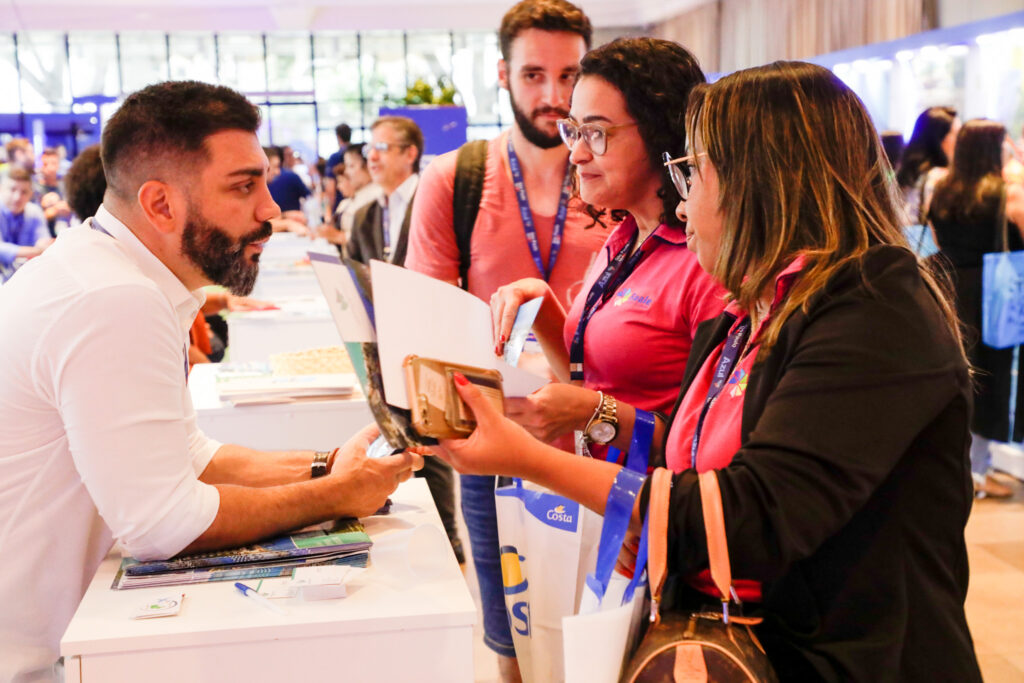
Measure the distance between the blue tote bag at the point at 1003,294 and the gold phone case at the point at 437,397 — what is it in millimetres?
4244

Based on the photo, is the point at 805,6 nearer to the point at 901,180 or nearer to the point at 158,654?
the point at 901,180

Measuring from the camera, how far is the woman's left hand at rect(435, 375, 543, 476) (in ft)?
4.14

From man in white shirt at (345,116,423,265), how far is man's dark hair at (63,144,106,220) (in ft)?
4.43

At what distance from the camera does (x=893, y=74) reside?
9172 mm

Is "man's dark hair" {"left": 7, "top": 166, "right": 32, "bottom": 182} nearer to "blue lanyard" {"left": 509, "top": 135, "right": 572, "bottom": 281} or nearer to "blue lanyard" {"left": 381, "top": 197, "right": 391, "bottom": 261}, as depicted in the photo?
"blue lanyard" {"left": 381, "top": 197, "right": 391, "bottom": 261}

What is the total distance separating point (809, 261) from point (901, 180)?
193 inches

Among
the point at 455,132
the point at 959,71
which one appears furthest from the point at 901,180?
the point at 455,132

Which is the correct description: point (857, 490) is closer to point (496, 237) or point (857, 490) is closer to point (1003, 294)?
point (496, 237)

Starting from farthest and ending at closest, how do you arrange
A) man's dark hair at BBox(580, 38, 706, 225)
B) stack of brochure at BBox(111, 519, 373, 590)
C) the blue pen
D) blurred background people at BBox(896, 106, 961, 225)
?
blurred background people at BBox(896, 106, 961, 225) < man's dark hair at BBox(580, 38, 706, 225) < stack of brochure at BBox(111, 519, 373, 590) < the blue pen

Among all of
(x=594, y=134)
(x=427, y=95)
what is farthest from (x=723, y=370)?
(x=427, y=95)

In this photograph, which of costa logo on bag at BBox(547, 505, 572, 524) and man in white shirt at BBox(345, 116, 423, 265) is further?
man in white shirt at BBox(345, 116, 423, 265)

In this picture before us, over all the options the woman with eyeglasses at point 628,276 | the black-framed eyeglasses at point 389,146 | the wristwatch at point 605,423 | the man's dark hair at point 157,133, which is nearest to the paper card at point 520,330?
the woman with eyeglasses at point 628,276

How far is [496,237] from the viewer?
8.15 feet

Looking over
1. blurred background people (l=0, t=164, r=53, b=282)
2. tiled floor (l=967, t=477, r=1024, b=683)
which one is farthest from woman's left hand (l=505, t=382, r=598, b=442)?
blurred background people (l=0, t=164, r=53, b=282)
